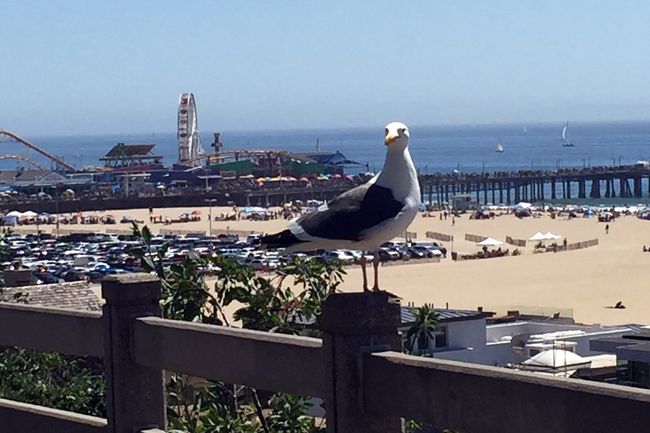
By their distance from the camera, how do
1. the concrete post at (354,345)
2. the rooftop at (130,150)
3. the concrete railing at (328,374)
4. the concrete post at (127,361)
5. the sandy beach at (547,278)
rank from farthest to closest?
1. the rooftop at (130,150)
2. the sandy beach at (547,278)
3. the concrete post at (127,361)
4. the concrete post at (354,345)
5. the concrete railing at (328,374)

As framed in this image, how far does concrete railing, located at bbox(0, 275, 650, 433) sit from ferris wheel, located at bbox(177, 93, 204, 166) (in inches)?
4936

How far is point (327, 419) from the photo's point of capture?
4.04 m

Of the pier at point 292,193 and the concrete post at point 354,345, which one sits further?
the pier at point 292,193

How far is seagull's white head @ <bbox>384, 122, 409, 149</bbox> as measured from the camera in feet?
14.7

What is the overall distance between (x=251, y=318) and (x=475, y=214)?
67.5m

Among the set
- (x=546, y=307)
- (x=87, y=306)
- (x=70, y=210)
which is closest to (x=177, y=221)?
(x=70, y=210)

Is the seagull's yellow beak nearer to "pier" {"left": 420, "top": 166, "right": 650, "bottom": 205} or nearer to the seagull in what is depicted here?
the seagull

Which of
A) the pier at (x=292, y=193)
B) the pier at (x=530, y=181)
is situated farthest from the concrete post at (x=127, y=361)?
the pier at (x=530, y=181)

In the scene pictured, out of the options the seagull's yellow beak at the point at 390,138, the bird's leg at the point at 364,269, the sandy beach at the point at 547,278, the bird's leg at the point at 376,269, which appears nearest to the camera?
the bird's leg at the point at 376,269

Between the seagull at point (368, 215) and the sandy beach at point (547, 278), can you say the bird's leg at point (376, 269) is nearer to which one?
the seagull at point (368, 215)

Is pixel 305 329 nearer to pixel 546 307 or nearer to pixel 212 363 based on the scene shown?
pixel 212 363

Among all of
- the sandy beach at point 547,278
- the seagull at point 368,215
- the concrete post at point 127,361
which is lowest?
the sandy beach at point 547,278

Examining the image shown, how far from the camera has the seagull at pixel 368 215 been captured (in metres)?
4.32

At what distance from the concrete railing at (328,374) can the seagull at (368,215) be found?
343mm
